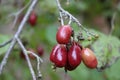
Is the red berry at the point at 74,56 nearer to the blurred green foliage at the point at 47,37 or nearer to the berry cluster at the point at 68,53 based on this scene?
the berry cluster at the point at 68,53

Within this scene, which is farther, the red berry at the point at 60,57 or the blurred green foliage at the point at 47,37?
the blurred green foliage at the point at 47,37

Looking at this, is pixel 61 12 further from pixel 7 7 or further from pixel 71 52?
pixel 7 7

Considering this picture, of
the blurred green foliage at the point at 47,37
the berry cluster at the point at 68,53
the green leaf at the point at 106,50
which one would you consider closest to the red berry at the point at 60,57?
the berry cluster at the point at 68,53

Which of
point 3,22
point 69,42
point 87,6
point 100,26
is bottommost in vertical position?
point 100,26

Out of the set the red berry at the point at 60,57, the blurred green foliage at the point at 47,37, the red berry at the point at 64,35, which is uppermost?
the red berry at the point at 64,35

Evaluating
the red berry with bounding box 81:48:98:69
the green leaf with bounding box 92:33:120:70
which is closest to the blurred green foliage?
the green leaf with bounding box 92:33:120:70

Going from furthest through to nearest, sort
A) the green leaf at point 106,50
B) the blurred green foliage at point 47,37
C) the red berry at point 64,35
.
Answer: the blurred green foliage at point 47,37 < the green leaf at point 106,50 < the red berry at point 64,35

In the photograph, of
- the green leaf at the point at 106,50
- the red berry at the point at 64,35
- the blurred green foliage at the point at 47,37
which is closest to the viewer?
the red berry at the point at 64,35

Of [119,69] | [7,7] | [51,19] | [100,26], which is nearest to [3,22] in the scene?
[7,7]
